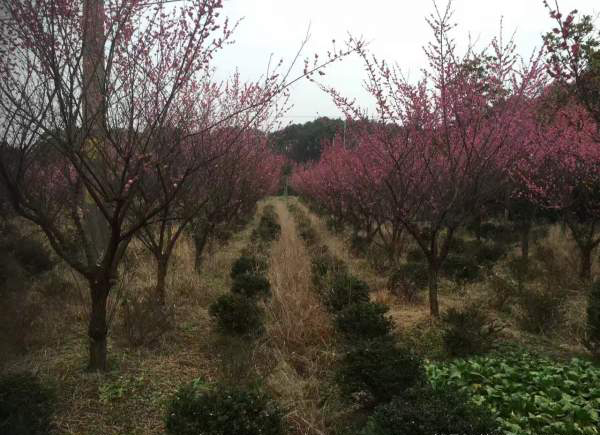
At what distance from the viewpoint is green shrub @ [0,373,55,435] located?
7.65 ft

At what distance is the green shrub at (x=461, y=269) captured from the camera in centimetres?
735

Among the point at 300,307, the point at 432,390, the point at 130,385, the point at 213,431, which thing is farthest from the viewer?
the point at 300,307

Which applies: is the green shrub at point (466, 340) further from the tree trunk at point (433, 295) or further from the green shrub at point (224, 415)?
the green shrub at point (224, 415)

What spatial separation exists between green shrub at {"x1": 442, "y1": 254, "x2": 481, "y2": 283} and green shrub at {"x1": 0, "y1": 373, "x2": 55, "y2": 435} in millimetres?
6010

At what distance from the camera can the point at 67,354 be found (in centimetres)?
392

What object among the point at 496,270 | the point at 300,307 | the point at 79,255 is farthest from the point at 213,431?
the point at 496,270

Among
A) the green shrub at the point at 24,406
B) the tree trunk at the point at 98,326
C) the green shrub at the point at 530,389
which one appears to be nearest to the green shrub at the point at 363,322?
the green shrub at the point at 530,389

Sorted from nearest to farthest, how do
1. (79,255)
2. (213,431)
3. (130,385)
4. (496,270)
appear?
(213,431) → (130,385) → (79,255) → (496,270)

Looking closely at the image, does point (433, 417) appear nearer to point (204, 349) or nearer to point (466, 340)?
point (466, 340)

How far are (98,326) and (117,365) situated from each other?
19.6 inches

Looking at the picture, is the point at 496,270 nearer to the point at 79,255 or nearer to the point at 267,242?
the point at 267,242

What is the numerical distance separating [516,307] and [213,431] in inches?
179

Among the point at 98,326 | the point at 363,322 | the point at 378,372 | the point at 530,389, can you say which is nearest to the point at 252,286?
the point at 363,322

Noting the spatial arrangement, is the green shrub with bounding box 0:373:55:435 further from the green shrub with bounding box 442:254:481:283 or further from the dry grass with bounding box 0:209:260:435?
the green shrub with bounding box 442:254:481:283
